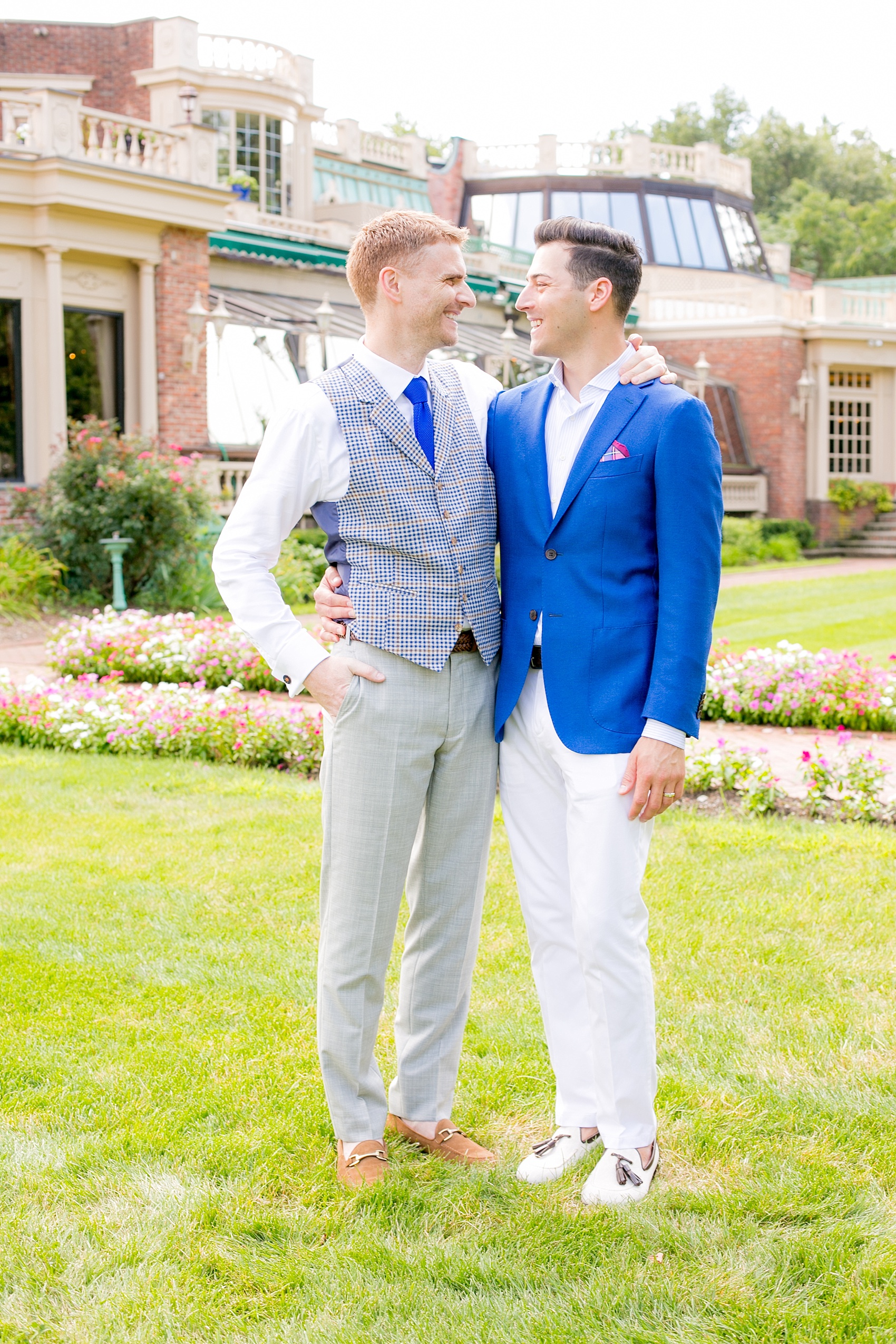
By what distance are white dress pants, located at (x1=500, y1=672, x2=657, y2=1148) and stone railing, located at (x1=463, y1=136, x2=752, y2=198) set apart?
2984 centimetres

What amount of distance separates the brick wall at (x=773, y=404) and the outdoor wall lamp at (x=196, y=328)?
44.0 ft

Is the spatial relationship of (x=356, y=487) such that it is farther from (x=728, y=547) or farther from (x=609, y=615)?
(x=728, y=547)

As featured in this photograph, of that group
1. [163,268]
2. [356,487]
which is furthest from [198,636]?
[163,268]

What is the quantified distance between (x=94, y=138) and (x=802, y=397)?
17.1 metres

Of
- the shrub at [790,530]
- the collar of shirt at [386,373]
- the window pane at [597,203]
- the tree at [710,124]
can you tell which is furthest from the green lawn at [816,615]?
the tree at [710,124]

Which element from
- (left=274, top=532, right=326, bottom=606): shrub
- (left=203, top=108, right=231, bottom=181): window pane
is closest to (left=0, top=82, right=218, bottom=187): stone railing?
(left=274, top=532, right=326, bottom=606): shrub

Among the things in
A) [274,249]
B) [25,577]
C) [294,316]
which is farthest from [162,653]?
[274,249]

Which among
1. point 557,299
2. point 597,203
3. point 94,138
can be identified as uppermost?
point 597,203

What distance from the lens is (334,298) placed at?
2284cm

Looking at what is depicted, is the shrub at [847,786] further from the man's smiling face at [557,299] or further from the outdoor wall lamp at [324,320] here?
the outdoor wall lamp at [324,320]

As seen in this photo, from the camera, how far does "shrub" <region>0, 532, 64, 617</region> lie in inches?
540

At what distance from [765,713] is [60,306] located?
10.8 metres

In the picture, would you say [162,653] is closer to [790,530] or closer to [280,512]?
[280,512]

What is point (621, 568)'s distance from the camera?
299cm
